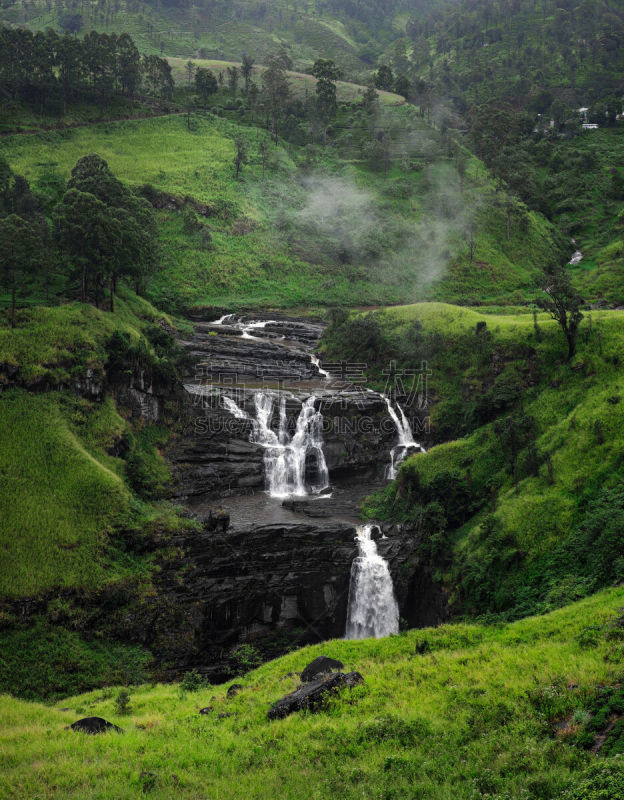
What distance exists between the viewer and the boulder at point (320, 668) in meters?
21.3

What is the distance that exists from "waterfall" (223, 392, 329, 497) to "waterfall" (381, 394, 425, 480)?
5.79m

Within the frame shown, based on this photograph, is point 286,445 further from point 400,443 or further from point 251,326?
point 251,326

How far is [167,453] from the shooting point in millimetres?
47031

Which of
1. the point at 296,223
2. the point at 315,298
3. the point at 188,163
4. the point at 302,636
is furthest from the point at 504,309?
the point at 188,163

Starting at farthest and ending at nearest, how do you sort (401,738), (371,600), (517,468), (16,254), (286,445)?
(286,445) < (16,254) < (517,468) < (371,600) < (401,738)

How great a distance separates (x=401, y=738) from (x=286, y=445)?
35805 millimetres

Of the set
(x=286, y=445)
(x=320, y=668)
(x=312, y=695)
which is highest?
(x=312, y=695)

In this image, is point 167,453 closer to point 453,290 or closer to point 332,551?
point 332,551

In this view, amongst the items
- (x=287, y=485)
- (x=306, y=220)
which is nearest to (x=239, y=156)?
(x=306, y=220)

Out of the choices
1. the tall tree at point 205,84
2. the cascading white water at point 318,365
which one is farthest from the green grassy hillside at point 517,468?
the tall tree at point 205,84

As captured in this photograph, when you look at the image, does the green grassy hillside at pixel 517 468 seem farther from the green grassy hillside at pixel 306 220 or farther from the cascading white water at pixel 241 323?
the green grassy hillside at pixel 306 220

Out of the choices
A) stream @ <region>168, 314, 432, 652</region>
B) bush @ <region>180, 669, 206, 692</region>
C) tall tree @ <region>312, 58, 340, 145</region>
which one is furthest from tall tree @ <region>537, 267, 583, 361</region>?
tall tree @ <region>312, 58, 340, 145</region>

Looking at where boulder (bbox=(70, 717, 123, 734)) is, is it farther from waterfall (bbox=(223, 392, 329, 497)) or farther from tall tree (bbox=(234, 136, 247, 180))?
tall tree (bbox=(234, 136, 247, 180))

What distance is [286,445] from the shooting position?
50.2m
